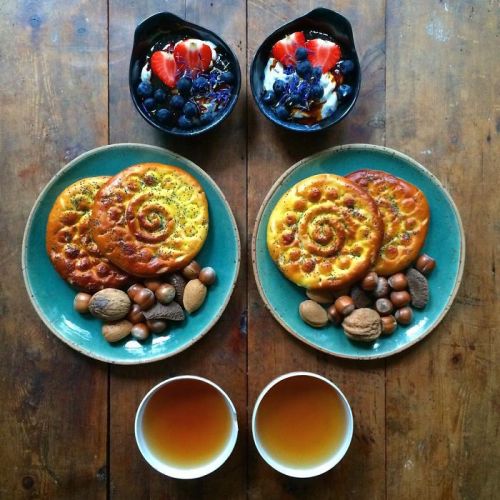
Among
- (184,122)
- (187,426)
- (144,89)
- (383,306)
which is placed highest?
(144,89)

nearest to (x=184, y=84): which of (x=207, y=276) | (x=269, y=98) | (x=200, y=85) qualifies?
(x=200, y=85)

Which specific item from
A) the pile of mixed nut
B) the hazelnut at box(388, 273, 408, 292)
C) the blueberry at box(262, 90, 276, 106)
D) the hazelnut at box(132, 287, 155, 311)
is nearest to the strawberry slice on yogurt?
the blueberry at box(262, 90, 276, 106)

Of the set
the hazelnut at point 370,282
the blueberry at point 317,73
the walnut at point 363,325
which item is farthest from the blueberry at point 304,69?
the walnut at point 363,325

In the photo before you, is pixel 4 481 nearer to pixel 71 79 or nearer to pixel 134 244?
pixel 134 244

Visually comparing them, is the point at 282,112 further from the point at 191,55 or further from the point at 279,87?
the point at 191,55

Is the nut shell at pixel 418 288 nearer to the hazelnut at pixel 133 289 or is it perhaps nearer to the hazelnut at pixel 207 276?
the hazelnut at pixel 207 276

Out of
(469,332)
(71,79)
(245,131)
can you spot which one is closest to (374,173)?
(245,131)

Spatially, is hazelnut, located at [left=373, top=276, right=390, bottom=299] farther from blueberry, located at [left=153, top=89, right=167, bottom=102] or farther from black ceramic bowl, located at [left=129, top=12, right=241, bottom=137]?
blueberry, located at [left=153, top=89, right=167, bottom=102]
